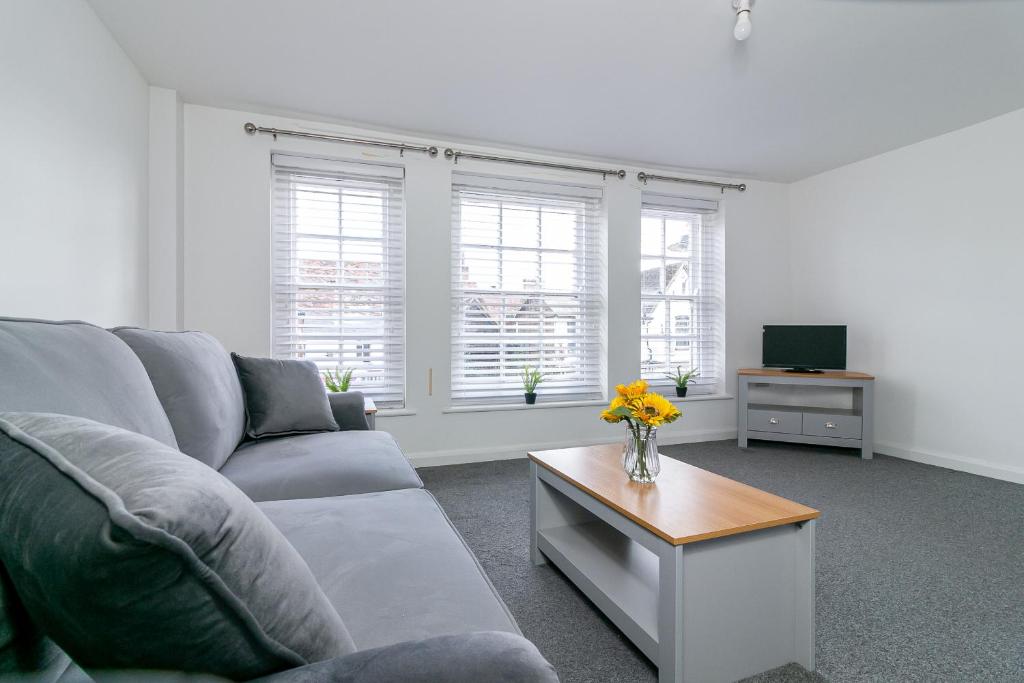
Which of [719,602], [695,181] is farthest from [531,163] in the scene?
[719,602]

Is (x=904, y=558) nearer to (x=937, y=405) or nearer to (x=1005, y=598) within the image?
(x=1005, y=598)

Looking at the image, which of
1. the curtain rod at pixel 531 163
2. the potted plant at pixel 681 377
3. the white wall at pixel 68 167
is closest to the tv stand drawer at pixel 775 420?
the potted plant at pixel 681 377

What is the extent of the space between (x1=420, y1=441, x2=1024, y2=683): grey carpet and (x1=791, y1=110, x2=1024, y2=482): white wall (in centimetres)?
47

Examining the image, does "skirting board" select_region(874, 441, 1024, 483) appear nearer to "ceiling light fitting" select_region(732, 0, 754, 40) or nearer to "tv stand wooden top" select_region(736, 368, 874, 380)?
"tv stand wooden top" select_region(736, 368, 874, 380)

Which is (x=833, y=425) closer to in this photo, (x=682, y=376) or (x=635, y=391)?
(x=682, y=376)

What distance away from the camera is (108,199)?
244 centimetres

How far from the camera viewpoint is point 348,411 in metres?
2.57

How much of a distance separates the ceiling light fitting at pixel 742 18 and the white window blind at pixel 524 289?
1.96 meters

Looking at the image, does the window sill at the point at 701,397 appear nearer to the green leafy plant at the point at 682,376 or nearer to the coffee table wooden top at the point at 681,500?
the green leafy plant at the point at 682,376

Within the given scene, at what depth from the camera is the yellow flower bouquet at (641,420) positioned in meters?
1.66

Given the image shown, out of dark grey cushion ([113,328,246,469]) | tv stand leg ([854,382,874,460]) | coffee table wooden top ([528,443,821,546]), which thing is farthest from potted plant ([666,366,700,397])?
dark grey cushion ([113,328,246,469])

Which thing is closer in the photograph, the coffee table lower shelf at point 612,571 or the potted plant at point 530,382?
the coffee table lower shelf at point 612,571

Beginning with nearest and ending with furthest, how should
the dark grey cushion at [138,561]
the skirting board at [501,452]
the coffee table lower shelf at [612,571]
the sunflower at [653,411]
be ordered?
the dark grey cushion at [138,561]
the coffee table lower shelf at [612,571]
the sunflower at [653,411]
the skirting board at [501,452]

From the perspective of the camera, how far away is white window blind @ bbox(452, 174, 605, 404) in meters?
3.89
